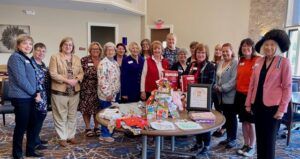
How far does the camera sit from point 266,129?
228 centimetres

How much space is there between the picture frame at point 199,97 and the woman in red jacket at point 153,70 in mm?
891

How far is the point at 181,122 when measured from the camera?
2.15 meters

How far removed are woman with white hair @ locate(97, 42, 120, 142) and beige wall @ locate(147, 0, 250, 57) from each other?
18.4 ft

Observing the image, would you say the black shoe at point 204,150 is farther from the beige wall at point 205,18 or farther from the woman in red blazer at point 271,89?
the beige wall at point 205,18

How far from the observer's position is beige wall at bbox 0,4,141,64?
709cm

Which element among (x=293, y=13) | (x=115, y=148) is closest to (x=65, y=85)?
(x=115, y=148)

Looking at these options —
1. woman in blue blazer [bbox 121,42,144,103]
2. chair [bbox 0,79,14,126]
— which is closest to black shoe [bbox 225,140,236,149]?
woman in blue blazer [bbox 121,42,144,103]

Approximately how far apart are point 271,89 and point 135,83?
182 cm

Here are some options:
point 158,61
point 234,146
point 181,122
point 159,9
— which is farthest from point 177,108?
point 159,9

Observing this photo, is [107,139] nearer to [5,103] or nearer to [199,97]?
[199,97]

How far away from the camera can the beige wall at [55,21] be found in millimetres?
7094

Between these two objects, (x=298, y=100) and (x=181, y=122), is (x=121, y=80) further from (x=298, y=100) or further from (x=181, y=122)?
(x=298, y=100)

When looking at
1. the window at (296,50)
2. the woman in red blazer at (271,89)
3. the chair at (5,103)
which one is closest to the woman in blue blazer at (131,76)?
the woman in red blazer at (271,89)

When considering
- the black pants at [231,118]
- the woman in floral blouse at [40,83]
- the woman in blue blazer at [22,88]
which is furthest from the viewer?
the black pants at [231,118]
